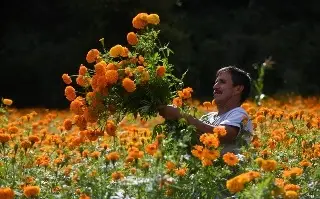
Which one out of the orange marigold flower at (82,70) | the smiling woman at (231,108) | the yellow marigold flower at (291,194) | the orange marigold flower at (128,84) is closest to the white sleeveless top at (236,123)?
the smiling woman at (231,108)

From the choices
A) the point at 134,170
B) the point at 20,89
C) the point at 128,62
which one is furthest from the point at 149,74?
the point at 20,89

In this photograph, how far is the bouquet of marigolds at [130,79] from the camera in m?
3.75

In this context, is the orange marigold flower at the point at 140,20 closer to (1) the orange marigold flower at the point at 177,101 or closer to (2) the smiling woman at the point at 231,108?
(1) the orange marigold flower at the point at 177,101

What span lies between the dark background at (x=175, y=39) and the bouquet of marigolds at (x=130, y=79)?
35.6 feet

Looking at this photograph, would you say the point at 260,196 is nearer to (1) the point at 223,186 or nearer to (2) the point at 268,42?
(1) the point at 223,186

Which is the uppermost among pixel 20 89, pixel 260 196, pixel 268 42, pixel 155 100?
pixel 268 42

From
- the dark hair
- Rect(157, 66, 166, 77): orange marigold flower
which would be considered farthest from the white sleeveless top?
Rect(157, 66, 166, 77): orange marigold flower

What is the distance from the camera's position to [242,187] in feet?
9.45

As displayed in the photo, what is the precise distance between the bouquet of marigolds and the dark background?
427 inches

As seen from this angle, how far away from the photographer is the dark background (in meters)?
15.5

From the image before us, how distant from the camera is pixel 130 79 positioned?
148 inches

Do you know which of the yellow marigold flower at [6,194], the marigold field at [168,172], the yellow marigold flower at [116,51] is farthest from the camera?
the yellow marigold flower at [116,51]

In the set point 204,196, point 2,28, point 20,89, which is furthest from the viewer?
point 2,28

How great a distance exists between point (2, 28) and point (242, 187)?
14.7 meters
